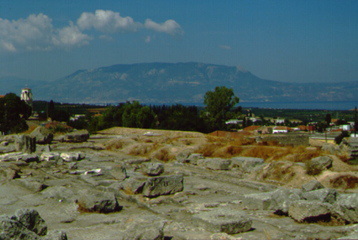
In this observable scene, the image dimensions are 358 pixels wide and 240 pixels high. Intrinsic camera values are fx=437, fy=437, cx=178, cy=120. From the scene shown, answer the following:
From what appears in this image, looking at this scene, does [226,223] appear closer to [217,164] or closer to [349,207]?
[349,207]

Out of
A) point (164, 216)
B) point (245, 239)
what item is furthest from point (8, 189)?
point (245, 239)

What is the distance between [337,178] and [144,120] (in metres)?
48.5

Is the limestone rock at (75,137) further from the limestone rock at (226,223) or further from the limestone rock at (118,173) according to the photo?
the limestone rock at (226,223)

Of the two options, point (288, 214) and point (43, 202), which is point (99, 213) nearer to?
point (43, 202)

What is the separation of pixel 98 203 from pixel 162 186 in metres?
2.46

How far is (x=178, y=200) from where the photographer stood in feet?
40.9

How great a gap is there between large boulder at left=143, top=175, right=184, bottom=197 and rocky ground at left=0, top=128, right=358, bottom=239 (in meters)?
0.03

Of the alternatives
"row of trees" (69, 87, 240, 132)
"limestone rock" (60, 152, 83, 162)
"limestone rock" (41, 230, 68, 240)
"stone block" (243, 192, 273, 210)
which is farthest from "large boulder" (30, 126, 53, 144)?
"row of trees" (69, 87, 240, 132)

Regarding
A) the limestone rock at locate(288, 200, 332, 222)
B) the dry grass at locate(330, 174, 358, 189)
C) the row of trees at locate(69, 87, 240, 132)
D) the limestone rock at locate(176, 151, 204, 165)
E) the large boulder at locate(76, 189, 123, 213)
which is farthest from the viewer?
the row of trees at locate(69, 87, 240, 132)

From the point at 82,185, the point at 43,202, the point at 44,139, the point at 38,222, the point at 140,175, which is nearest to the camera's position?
the point at 38,222

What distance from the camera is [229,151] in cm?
2225

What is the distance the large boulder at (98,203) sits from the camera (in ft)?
36.4

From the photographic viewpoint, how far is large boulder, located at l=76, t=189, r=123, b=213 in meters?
11.1

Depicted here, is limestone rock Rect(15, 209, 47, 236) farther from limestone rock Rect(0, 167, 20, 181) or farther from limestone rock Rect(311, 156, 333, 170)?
limestone rock Rect(311, 156, 333, 170)
